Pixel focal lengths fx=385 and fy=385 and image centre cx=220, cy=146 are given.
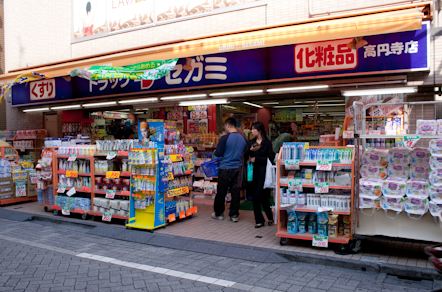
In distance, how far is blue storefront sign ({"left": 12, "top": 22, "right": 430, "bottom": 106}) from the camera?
23.2 ft

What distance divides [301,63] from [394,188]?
3677 millimetres

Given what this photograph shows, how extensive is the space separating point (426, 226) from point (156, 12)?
8.58m

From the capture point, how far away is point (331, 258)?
18.0 ft

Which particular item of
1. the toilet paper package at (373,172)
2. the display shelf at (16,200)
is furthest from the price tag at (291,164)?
the display shelf at (16,200)

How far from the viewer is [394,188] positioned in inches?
208

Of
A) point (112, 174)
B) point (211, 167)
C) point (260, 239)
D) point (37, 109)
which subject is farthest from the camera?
point (37, 109)

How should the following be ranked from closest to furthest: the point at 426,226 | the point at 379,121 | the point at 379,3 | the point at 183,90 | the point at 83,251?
1. the point at 426,226
2. the point at 83,251
3. the point at 379,121
4. the point at 379,3
5. the point at 183,90

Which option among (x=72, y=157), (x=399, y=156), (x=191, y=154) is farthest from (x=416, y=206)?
(x=72, y=157)

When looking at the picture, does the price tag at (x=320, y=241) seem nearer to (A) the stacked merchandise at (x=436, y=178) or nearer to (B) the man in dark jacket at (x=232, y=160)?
(A) the stacked merchandise at (x=436, y=178)

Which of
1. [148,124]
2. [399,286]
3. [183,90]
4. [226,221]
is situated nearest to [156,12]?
[183,90]

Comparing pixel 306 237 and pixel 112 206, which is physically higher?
pixel 112 206

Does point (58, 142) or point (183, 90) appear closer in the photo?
point (58, 142)

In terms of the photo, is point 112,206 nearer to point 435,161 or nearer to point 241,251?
point 241,251

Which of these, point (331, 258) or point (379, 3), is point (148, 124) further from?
point (379, 3)
